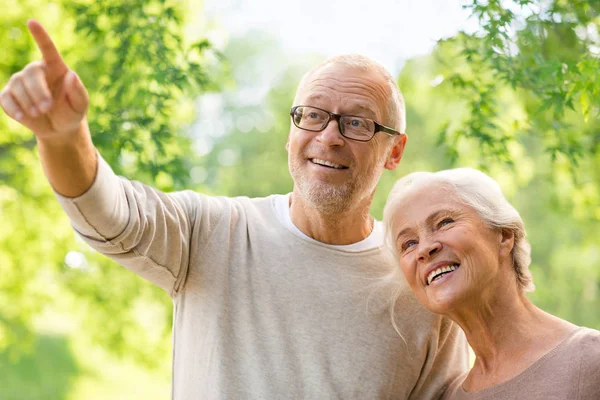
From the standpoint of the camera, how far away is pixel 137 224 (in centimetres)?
208

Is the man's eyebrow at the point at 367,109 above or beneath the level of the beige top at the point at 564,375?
above

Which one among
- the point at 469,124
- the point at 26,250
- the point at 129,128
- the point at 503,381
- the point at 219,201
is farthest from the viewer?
the point at 26,250

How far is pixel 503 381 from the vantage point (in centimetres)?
218

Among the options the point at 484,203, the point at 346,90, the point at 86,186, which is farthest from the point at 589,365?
the point at 86,186

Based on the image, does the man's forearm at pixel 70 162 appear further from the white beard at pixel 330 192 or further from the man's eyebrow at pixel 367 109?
the man's eyebrow at pixel 367 109

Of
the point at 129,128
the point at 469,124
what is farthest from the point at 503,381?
the point at 129,128

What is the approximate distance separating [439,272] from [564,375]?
1.46 ft

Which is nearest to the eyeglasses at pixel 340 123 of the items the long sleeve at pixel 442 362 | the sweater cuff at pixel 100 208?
the long sleeve at pixel 442 362

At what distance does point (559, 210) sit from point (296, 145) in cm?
438

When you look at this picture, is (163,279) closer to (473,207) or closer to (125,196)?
(125,196)

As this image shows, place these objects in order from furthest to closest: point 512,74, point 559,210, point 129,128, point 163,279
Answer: point 559,210
point 129,128
point 512,74
point 163,279

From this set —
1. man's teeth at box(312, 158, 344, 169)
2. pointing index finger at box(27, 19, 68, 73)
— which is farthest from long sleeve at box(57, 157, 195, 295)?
man's teeth at box(312, 158, 344, 169)

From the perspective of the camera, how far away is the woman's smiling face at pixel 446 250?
2.21 meters

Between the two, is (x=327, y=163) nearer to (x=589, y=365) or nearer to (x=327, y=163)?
(x=327, y=163)
